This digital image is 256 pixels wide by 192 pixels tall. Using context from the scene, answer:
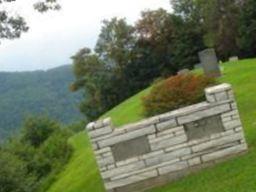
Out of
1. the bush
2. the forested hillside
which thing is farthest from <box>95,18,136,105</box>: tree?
the bush

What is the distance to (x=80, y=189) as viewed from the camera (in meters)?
17.9

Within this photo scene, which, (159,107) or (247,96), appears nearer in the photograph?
(159,107)

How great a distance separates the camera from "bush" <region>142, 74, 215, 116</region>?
19391 mm

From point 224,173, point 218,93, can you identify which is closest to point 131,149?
point 224,173

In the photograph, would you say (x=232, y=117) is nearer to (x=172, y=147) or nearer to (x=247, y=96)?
(x=172, y=147)

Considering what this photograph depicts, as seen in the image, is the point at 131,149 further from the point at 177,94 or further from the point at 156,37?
the point at 156,37

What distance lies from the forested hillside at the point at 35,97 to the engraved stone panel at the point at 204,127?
9639 centimetres

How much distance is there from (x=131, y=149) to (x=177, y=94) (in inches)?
256

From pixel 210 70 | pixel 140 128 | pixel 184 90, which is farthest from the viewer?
pixel 210 70

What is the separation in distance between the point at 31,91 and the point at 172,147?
426 feet

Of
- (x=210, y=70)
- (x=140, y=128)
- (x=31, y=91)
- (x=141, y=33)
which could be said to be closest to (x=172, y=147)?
(x=140, y=128)

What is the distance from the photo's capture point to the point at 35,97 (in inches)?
5404

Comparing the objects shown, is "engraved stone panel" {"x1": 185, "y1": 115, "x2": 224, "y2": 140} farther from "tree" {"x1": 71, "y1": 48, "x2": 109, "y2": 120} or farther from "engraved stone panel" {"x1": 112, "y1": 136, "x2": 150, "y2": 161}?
"tree" {"x1": 71, "y1": 48, "x2": 109, "y2": 120}

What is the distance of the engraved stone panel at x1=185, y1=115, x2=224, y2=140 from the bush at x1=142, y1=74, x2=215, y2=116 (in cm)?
586
